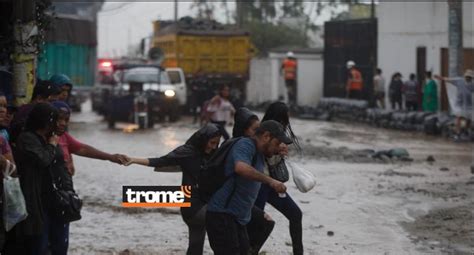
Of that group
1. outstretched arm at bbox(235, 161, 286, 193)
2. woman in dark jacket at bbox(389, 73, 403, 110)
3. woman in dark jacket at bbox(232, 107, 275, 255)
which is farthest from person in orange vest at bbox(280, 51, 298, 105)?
outstretched arm at bbox(235, 161, 286, 193)

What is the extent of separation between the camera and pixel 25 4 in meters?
9.60

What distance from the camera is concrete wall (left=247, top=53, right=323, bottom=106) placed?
44.1 meters

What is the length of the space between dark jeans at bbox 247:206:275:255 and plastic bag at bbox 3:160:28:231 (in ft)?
7.22

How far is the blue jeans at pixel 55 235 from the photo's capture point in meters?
7.86

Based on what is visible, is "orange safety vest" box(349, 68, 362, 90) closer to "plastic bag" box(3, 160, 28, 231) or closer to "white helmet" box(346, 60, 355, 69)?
"white helmet" box(346, 60, 355, 69)

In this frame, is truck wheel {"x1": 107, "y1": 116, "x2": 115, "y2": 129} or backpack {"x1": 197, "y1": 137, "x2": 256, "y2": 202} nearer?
backpack {"x1": 197, "y1": 137, "x2": 256, "y2": 202}

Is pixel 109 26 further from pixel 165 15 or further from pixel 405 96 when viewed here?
pixel 405 96

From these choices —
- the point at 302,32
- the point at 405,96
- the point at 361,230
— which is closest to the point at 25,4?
the point at 361,230

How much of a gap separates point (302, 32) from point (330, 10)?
4216 millimetres

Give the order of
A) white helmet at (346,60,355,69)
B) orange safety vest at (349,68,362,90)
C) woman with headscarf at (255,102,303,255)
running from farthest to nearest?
white helmet at (346,60,355,69) < orange safety vest at (349,68,362,90) < woman with headscarf at (255,102,303,255)

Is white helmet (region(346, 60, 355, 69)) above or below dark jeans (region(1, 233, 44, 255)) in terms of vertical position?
above

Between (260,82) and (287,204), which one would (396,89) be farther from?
(287,204)

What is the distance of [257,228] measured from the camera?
28.8 feet

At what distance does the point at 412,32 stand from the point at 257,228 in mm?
26502
